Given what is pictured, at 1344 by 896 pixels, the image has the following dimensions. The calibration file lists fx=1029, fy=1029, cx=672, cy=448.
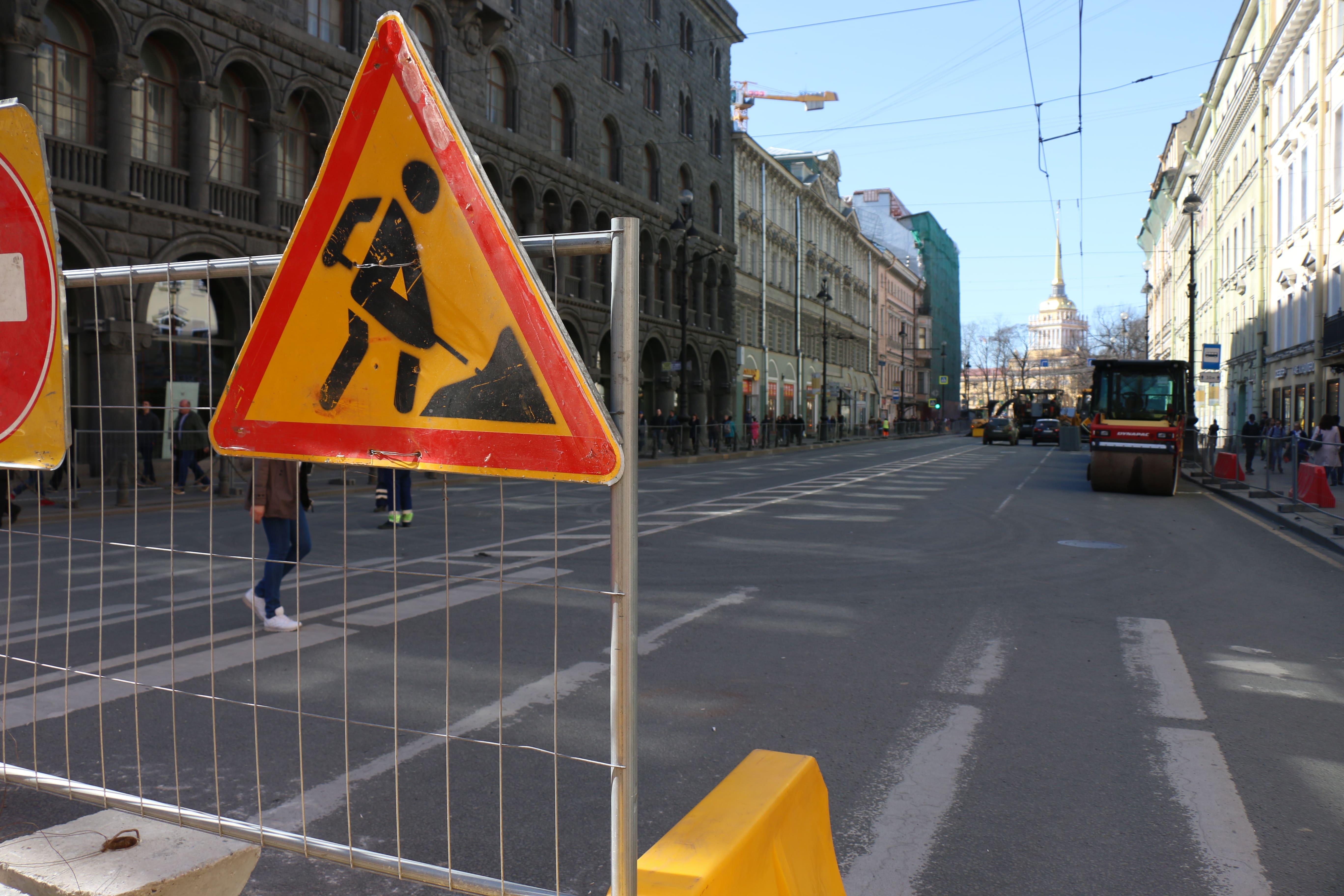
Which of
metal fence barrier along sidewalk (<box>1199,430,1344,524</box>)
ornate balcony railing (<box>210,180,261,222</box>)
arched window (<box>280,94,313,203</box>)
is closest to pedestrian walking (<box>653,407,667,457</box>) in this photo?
arched window (<box>280,94,313,203</box>)

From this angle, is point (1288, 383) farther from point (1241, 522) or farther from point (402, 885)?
point (402, 885)

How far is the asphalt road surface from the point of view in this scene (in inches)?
137

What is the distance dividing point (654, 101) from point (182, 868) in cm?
4468

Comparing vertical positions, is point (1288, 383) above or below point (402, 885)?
above

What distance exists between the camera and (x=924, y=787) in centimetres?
408

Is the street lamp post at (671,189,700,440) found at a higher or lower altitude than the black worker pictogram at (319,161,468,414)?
higher

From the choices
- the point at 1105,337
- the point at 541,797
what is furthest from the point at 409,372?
the point at 1105,337

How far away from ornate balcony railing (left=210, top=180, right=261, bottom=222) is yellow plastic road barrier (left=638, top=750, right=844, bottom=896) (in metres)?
22.1

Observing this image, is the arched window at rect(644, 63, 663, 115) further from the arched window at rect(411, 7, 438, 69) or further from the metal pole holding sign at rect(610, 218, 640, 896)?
the metal pole holding sign at rect(610, 218, 640, 896)

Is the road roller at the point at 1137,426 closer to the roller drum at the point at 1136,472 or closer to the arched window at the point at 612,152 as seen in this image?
the roller drum at the point at 1136,472

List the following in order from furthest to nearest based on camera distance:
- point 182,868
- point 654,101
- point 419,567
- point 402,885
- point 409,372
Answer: point 654,101
point 419,567
point 402,885
point 182,868
point 409,372

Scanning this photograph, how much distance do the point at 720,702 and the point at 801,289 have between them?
6364 cm

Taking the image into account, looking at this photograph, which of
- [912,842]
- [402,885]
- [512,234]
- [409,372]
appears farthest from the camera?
[912,842]

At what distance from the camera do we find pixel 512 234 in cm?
215
